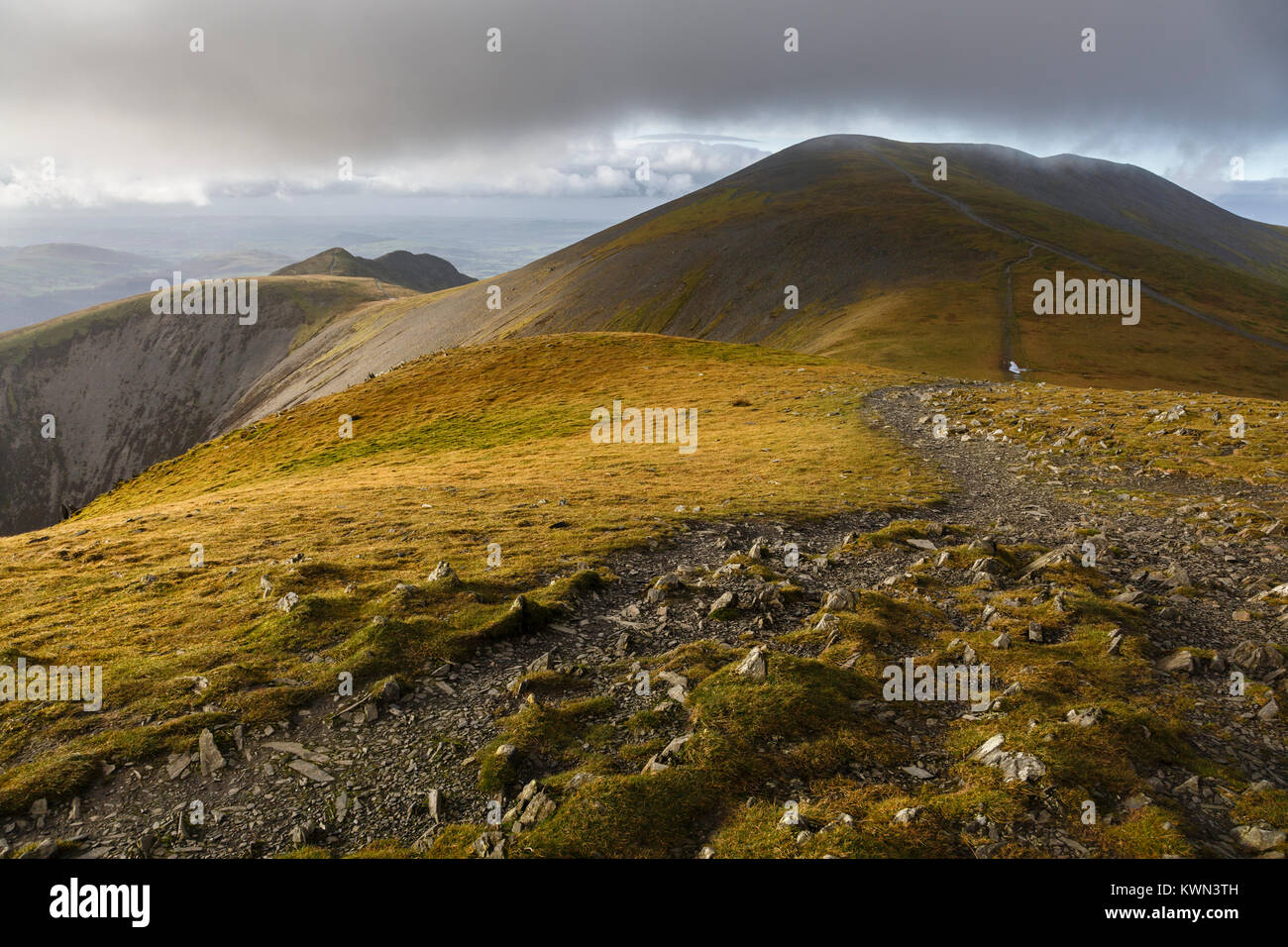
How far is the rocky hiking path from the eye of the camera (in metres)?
10.1

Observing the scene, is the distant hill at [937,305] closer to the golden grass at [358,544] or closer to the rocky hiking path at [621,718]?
the golden grass at [358,544]

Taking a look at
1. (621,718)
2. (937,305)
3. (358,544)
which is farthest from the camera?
(937,305)

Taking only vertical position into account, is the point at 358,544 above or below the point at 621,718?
above

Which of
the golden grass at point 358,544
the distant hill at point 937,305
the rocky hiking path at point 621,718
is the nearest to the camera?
the rocky hiking path at point 621,718

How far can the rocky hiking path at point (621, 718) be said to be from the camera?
1006 centimetres

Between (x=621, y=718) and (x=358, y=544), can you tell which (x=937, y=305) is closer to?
(x=358, y=544)

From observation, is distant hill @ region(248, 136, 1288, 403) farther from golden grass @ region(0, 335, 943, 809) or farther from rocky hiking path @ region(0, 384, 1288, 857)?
rocky hiking path @ region(0, 384, 1288, 857)

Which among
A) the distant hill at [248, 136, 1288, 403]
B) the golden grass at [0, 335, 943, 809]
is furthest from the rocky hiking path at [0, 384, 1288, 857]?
the distant hill at [248, 136, 1288, 403]

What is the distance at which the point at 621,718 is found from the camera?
12781 mm

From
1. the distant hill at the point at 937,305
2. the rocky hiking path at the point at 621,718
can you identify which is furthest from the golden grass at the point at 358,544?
the distant hill at the point at 937,305

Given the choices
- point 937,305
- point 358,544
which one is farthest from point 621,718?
point 937,305

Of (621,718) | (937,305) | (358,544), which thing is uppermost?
(937,305)

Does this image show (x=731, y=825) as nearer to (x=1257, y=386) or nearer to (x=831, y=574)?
(x=831, y=574)
